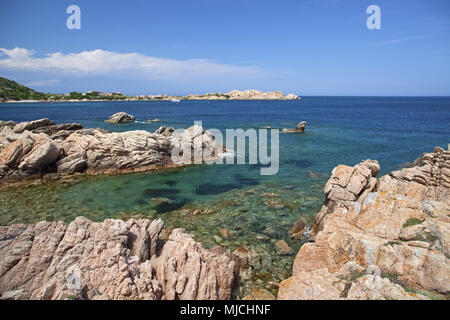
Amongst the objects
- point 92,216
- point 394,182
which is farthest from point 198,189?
point 394,182

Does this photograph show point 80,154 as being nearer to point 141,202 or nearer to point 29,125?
point 141,202

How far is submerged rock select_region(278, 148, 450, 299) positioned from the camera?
8586 mm

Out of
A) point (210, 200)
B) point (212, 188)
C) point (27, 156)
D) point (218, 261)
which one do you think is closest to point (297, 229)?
point (218, 261)

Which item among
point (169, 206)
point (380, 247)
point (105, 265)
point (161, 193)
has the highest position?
point (380, 247)

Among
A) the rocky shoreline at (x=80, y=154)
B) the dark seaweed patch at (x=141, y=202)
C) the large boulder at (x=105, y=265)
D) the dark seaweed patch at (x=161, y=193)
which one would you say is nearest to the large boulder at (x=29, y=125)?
the rocky shoreline at (x=80, y=154)

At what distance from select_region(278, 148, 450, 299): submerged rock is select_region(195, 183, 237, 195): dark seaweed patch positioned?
9991 millimetres

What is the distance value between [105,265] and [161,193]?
14.2m

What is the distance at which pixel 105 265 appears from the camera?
360 inches

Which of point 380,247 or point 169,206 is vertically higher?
point 380,247

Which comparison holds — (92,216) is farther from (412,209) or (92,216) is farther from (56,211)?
(412,209)

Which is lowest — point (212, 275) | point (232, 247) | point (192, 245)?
point (232, 247)

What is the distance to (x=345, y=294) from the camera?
8297 millimetres

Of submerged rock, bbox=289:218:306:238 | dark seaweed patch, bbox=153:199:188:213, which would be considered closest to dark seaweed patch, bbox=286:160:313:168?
submerged rock, bbox=289:218:306:238
